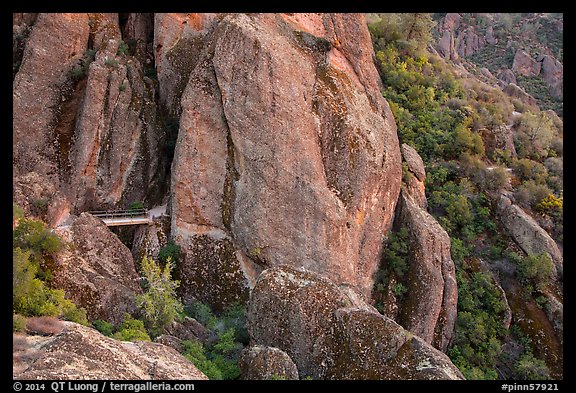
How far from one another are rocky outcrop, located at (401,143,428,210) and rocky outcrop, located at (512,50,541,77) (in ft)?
174

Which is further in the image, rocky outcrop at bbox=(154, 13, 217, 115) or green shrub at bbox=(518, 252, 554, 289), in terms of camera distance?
rocky outcrop at bbox=(154, 13, 217, 115)

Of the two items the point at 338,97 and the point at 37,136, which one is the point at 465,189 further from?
the point at 37,136

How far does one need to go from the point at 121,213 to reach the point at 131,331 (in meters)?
10.2

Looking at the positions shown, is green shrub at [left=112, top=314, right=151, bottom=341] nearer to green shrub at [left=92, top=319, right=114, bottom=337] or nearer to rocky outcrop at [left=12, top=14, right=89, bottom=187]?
green shrub at [left=92, top=319, right=114, bottom=337]

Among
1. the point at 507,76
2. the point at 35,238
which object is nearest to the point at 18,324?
the point at 35,238

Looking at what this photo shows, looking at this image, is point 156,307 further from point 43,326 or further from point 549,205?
point 549,205

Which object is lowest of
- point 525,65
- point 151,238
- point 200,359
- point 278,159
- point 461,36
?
point 200,359

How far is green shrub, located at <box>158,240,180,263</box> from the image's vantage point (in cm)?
2302

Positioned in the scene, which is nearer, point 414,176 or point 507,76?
point 414,176

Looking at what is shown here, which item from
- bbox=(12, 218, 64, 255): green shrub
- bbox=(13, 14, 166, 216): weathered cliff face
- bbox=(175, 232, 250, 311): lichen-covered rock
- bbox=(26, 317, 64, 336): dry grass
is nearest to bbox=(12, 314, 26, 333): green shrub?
bbox=(26, 317, 64, 336): dry grass

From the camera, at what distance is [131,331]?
52.1ft

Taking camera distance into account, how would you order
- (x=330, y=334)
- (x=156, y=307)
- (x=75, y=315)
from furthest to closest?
(x=156, y=307) < (x=330, y=334) < (x=75, y=315)

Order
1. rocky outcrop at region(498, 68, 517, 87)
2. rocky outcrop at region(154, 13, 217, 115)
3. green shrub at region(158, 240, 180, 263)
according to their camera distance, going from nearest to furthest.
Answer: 1. green shrub at region(158, 240, 180, 263)
2. rocky outcrop at region(154, 13, 217, 115)
3. rocky outcrop at region(498, 68, 517, 87)

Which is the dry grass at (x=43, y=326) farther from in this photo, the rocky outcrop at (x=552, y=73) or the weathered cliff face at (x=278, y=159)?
the rocky outcrop at (x=552, y=73)
